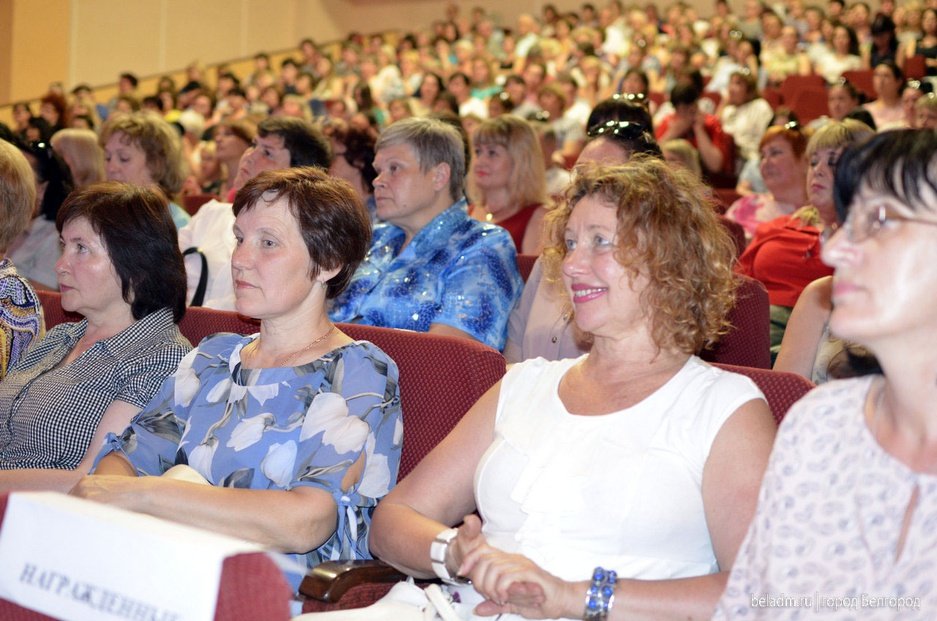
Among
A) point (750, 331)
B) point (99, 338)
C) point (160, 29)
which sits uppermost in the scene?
point (750, 331)

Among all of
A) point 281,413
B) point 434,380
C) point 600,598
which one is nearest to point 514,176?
point 434,380

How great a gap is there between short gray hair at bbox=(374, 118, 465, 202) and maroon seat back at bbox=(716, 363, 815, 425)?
5.77 feet

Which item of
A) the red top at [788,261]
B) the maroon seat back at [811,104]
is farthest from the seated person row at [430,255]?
the maroon seat back at [811,104]

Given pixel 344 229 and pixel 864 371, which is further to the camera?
pixel 344 229

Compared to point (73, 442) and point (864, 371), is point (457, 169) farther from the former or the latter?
point (864, 371)

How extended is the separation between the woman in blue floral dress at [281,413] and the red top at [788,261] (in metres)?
1.85

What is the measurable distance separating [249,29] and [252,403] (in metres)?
13.8

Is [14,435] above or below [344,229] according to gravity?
below

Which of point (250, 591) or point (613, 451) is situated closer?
point (250, 591)

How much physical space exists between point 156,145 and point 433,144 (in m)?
1.50

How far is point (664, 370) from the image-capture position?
186 cm

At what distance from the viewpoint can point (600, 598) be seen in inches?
63.6

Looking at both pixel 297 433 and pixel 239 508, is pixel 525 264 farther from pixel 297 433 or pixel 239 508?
pixel 239 508

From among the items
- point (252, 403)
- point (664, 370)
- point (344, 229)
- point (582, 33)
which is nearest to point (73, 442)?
point (252, 403)
